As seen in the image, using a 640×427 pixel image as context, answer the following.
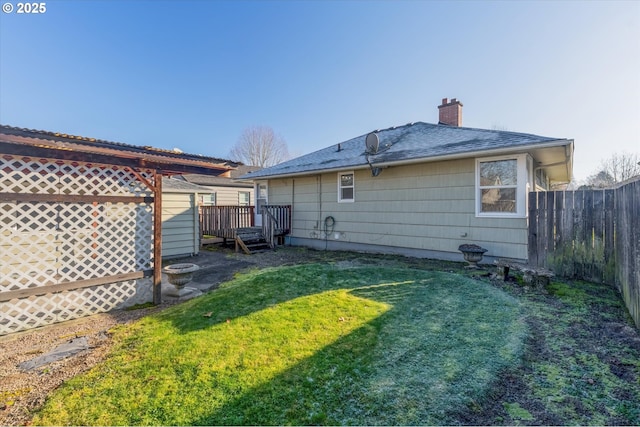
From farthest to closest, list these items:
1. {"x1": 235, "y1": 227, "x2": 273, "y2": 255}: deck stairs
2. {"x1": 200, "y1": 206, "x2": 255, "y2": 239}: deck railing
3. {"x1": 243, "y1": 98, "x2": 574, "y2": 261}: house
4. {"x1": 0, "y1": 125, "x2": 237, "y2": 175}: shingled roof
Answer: {"x1": 200, "y1": 206, "x2": 255, "y2": 239}: deck railing < {"x1": 235, "y1": 227, "x2": 273, "y2": 255}: deck stairs < {"x1": 243, "y1": 98, "x2": 574, "y2": 261}: house < {"x1": 0, "y1": 125, "x2": 237, "y2": 175}: shingled roof

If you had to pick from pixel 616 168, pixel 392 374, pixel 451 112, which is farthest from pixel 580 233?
pixel 616 168

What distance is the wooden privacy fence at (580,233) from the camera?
5137mm

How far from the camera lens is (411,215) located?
8.19m

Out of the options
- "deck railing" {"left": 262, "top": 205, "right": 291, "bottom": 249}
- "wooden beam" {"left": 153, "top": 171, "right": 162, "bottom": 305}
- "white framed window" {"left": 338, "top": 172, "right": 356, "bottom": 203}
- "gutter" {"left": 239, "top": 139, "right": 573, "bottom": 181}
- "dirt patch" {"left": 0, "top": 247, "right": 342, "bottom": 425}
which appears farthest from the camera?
"deck railing" {"left": 262, "top": 205, "right": 291, "bottom": 249}

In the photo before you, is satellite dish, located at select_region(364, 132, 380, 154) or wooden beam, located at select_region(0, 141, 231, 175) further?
satellite dish, located at select_region(364, 132, 380, 154)

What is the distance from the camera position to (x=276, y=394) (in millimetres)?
2238

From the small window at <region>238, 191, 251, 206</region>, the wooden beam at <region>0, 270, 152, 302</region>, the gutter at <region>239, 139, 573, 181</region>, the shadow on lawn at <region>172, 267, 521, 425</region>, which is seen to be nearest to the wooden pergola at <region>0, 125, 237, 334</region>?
the wooden beam at <region>0, 270, 152, 302</region>

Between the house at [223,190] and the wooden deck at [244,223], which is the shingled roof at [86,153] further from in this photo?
the house at [223,190]

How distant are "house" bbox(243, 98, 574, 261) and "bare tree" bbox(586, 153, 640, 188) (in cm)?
2113

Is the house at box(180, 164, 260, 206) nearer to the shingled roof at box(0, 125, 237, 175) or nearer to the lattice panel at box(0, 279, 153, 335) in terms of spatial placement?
the shingled roof at box(0, 125, 237, 175)

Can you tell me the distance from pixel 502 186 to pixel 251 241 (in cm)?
777

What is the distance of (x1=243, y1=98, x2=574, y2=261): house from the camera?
6.55m

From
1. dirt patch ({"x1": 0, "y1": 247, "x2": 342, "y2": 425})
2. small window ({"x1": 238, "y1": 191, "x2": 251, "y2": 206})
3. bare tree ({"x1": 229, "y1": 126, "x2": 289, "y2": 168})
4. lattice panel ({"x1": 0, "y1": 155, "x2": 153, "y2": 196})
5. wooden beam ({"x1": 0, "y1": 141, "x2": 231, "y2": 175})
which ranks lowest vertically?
dirt patch ({"x1": 0, "y1": 247, "x2": 342, "y2": 425})

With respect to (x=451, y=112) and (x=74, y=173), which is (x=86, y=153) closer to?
(x=74, y=173)
